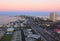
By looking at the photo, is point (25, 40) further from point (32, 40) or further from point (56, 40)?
point (56, 40)

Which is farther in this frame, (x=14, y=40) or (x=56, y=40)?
(x=14, y=40)

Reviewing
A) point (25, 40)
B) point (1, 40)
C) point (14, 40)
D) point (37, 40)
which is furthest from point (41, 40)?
point (1, 40)

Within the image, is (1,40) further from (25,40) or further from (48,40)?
(48,40)

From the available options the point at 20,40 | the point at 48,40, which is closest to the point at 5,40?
the point at 20,40

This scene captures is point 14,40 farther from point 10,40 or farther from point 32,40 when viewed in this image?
point 32,40

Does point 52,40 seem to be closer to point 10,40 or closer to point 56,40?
point 56,40

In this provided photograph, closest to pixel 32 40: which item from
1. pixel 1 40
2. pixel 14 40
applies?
pixel 14 40

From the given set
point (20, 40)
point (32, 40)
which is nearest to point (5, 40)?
point (20, 40)
